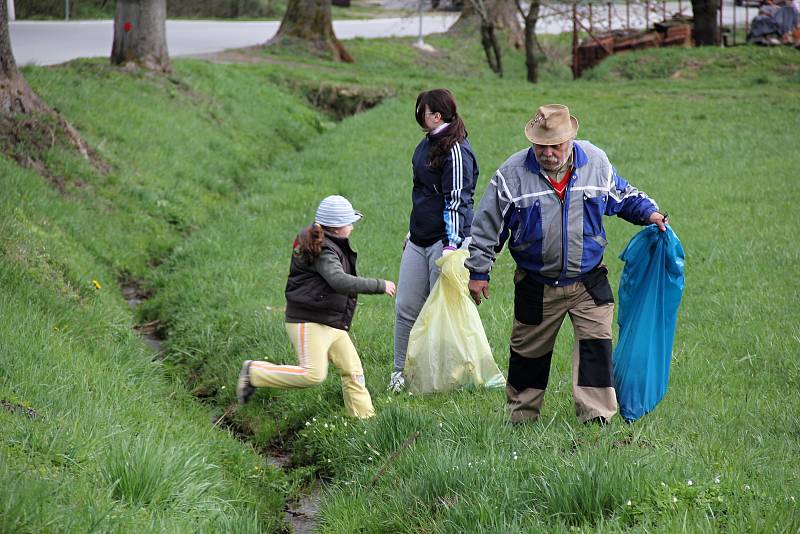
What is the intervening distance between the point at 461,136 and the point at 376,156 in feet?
31.2

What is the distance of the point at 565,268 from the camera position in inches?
206

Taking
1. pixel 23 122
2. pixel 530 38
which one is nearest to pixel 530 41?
pixel 530 38

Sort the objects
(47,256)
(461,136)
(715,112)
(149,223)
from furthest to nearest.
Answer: (715,112) → (149,223) → (47,256) → (461,136)

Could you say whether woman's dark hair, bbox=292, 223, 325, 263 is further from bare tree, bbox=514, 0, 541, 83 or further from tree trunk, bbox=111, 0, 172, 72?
bare tree, bbox=514, 0, 541, 83

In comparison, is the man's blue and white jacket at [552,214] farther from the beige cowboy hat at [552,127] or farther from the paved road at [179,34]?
the paved road at [179,34]

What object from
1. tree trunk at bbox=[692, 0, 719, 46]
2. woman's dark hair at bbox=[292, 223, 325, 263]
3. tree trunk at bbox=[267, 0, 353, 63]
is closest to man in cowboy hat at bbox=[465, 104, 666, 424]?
woman's dark hair at bbox=[292, 223, 325, 263]

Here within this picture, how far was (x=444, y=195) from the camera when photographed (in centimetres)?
631

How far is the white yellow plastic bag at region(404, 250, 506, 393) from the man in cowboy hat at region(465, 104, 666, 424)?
0.93 meters

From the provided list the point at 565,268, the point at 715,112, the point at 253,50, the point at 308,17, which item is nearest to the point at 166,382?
the point at 565,268

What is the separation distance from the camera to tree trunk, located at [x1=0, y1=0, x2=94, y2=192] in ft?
34.6

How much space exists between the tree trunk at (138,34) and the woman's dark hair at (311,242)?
1193 cm

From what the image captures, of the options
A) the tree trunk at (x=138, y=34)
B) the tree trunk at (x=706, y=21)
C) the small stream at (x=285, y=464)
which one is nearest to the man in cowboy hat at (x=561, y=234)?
the small stream at (x=285, y=464)

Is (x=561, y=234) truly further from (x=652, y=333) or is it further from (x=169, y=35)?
(x=169, y=35)

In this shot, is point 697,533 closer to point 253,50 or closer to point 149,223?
point 149,223
